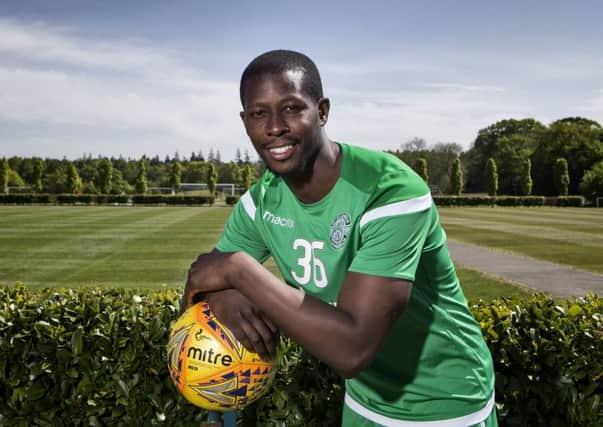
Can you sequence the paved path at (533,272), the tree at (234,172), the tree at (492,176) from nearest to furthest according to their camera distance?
the paved path at (533,272)
the tree at (492,176)
the tree at (234,172)

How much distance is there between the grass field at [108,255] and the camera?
40.5ft

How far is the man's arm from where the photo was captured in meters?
1.76

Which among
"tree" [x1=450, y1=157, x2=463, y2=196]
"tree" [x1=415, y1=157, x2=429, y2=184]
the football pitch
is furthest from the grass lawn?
"tree" [x1=450, y1=157, x2=463, y2=196]

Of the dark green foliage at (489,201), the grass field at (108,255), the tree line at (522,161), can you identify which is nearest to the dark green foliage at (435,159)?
the tree line at (522,161)

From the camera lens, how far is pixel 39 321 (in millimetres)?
4105

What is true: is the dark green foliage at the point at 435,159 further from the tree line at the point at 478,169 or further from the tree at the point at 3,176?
the tree at the point at 3,176

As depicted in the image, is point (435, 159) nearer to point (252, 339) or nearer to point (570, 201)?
point (570, 201)

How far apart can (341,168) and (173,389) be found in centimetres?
255

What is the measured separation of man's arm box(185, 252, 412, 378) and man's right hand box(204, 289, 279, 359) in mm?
233

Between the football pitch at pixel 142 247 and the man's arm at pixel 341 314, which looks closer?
the man's arm at pixel 341 314

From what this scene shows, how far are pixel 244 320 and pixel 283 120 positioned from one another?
0.77 m

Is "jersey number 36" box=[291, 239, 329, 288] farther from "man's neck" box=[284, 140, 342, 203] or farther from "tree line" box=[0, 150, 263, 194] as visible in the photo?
"tree line" box=[0, 150, 263, 194]

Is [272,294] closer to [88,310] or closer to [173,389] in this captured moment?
[173,389]

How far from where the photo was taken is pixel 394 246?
1839mm
